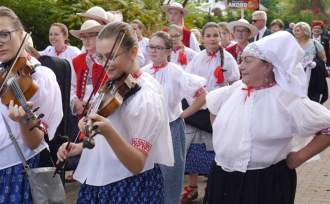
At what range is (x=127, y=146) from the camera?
3123 millimetres

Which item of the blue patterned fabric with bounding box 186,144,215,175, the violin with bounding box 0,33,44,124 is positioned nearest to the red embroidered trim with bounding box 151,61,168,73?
the blue patterned fabric with bounding box 186,144,215,175

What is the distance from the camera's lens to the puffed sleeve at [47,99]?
3.57 m

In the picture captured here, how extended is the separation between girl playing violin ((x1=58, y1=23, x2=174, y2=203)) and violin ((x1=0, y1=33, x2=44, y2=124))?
12.3 inches

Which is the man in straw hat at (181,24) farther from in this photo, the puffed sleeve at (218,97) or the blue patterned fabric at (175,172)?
the puffed sleeve at (218,97)

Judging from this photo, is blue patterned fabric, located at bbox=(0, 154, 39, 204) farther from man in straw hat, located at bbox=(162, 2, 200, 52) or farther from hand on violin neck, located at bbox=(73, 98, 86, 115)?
man in straw hat, located at bbox=(162, 2, 200, 52)

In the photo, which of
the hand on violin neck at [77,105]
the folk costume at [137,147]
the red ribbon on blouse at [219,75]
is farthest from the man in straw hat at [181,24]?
the folk costume at [137,147]

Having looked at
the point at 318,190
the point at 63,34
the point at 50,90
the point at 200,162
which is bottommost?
the point at 318,190

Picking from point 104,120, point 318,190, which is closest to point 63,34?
point 318,190

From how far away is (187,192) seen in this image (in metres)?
6.81

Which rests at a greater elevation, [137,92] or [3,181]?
[137,92]

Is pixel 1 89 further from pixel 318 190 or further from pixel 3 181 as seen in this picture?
pixel 318 190

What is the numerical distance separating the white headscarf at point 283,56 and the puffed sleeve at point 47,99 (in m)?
1.19

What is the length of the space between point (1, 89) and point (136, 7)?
8.90 m

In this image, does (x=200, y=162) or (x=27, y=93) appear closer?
(x=27, y=93)
